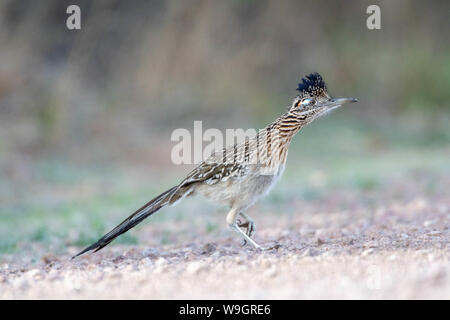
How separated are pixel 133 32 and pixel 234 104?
11.1 ft

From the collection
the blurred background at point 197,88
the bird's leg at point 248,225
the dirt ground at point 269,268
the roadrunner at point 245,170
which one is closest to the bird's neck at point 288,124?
the roadrunner at point 245,170

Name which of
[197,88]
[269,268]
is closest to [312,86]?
[269,268]

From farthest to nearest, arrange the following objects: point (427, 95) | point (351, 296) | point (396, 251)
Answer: point (427, 95), point (396, 251), point (351, 296)

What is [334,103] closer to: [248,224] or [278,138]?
[278,138]

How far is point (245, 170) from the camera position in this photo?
20.2ft

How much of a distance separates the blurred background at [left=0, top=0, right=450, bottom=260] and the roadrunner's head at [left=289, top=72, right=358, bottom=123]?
5.51m

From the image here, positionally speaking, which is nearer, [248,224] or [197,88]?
[248,224]

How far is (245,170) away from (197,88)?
1289cm

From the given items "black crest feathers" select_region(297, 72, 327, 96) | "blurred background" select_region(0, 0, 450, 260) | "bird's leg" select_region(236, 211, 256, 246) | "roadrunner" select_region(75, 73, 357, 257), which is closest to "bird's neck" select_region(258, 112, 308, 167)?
"roadrunner" select_region(75, 73, 357, 257)

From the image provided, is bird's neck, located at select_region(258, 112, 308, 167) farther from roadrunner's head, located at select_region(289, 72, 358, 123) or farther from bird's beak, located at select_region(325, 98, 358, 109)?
bird's beak, located at select_region(325, 98, 358, 109)

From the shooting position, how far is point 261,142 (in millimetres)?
6402

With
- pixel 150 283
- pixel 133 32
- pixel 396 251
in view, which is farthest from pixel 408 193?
pixel 133 32

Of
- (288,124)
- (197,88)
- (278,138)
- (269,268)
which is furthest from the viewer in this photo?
(197,88)
